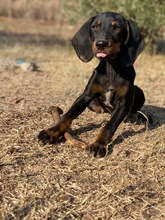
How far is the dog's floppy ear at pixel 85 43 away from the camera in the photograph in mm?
4680

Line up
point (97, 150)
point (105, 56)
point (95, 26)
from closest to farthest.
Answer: point (97, 150) → point (105, 56) → point (95, 26)

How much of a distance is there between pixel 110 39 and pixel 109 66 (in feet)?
1.65

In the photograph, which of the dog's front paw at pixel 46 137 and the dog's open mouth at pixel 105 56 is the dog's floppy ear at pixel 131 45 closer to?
the dog's open mouth at pixel 105 56

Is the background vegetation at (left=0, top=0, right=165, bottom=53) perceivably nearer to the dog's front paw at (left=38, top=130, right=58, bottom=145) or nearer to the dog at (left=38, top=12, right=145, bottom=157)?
the dog at (left=38, top=12, right=145, bottom=157)

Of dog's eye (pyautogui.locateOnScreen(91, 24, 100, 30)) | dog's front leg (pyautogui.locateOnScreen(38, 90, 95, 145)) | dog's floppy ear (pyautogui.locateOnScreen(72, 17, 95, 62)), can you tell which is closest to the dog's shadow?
dog's front leg (pyautogui.locateOnScreen(38, 90, 95, 145))

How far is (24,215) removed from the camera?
10.3ft

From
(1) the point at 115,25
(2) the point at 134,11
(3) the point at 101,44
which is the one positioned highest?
(1) the point at 115,25

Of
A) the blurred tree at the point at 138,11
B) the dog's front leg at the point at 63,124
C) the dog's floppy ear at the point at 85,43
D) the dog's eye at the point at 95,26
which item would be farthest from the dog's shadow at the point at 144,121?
the blurred tree at the point at 138,11

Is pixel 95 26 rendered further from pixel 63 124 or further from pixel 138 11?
pixel 138 11

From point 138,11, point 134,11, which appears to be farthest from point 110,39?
point 134,11

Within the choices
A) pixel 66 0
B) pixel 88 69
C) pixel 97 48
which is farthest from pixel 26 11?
pixel 97 48

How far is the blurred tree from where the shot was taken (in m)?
10.0

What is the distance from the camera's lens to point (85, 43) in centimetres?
471

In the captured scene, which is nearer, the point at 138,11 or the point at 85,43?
the point at 85,43
